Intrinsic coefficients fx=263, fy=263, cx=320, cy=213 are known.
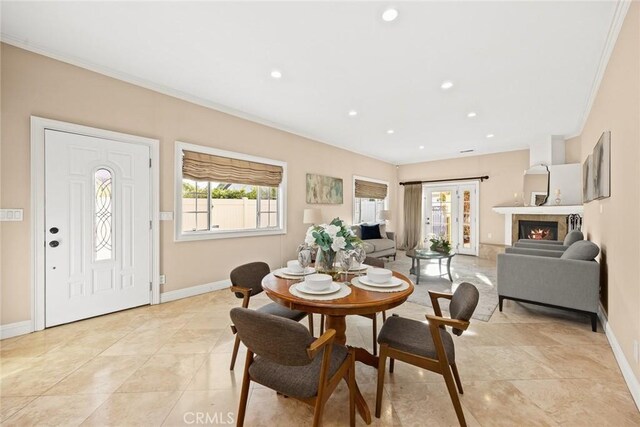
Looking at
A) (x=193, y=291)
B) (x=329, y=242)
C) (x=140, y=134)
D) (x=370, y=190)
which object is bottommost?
(x=193, y=291)

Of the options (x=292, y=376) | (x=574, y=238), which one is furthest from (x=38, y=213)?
(x=574, y=238)

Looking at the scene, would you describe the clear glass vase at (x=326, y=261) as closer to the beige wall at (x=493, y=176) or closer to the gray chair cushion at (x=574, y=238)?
the gray chair cushion at (x=574, y=238)

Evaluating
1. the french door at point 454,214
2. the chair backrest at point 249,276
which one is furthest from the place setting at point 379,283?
the french door at point 454,214

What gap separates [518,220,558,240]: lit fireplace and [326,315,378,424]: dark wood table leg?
585 cm

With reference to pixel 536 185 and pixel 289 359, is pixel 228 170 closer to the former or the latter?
pixel 289 359

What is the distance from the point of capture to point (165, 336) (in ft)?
8.11

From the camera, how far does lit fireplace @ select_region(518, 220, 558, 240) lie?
558 cm

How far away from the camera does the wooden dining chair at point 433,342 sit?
4.63 feet

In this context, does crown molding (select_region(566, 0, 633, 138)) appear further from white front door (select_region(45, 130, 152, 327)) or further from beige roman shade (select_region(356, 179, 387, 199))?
white front door (select_region(45, 130, 152, 327))

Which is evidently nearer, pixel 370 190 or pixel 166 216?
pixel 166 216

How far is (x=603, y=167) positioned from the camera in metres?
2.54

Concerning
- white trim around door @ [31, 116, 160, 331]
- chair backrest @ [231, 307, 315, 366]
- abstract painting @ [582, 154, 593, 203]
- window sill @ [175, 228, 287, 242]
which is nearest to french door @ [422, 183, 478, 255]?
abstract painting @ [582, 154, 593, 203]

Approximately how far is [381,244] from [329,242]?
4.05 metres

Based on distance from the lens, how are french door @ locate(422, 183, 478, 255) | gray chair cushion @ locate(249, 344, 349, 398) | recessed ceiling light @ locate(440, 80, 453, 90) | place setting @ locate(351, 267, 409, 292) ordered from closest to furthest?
1. gray chair cushion @ locate(249, 344, 349, 398)
2. place setting @ locate(351, 267, 409, 292)
3. recessed ceiling light @ locate(440, 80, 453, 90)
4. french door @ locate(422, 183, 478, 255)
